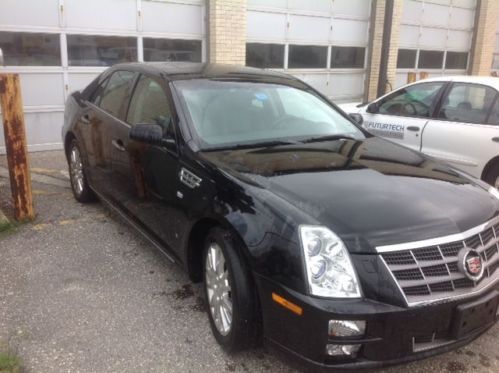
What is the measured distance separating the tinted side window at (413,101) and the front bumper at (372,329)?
3.98 meters

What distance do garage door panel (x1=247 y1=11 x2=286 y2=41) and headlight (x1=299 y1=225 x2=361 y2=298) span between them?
327 inches

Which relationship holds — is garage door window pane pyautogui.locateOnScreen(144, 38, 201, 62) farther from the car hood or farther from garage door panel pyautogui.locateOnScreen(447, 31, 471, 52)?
garage door panel pyautogui.locateOnScreen(447, 31, 471, 52)

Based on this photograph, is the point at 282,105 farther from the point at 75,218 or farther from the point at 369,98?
the point at 369,98

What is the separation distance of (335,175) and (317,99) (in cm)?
149

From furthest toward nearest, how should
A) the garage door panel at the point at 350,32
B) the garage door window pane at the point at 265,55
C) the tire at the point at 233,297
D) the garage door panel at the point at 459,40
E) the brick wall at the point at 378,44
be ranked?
the garage door panel at the point at 459,40, the brick wall at the point at 378,44, the garage door panel at the point at 350,32, the garage door window pane at the point at 265,55, the tire at the point at 233,297

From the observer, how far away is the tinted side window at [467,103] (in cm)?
550

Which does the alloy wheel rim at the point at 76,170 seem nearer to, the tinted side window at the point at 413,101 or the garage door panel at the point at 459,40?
the tinted side window at the point at 413,101

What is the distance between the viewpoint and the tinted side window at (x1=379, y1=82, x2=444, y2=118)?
5.98m

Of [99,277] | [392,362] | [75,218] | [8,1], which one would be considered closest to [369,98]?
[8,1]

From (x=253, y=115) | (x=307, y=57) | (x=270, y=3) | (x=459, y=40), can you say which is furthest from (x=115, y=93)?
(x=459, y=40)

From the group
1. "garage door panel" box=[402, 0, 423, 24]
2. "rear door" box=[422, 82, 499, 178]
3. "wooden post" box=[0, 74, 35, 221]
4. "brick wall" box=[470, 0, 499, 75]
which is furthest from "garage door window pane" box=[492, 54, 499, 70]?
"wooden post" box=[0, 74, 35, 221]

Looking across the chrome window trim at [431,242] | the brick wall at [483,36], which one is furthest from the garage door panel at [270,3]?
the chrome window trim at [431,242]

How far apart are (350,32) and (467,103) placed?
6.83 meters

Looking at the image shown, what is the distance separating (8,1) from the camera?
7301 mm
